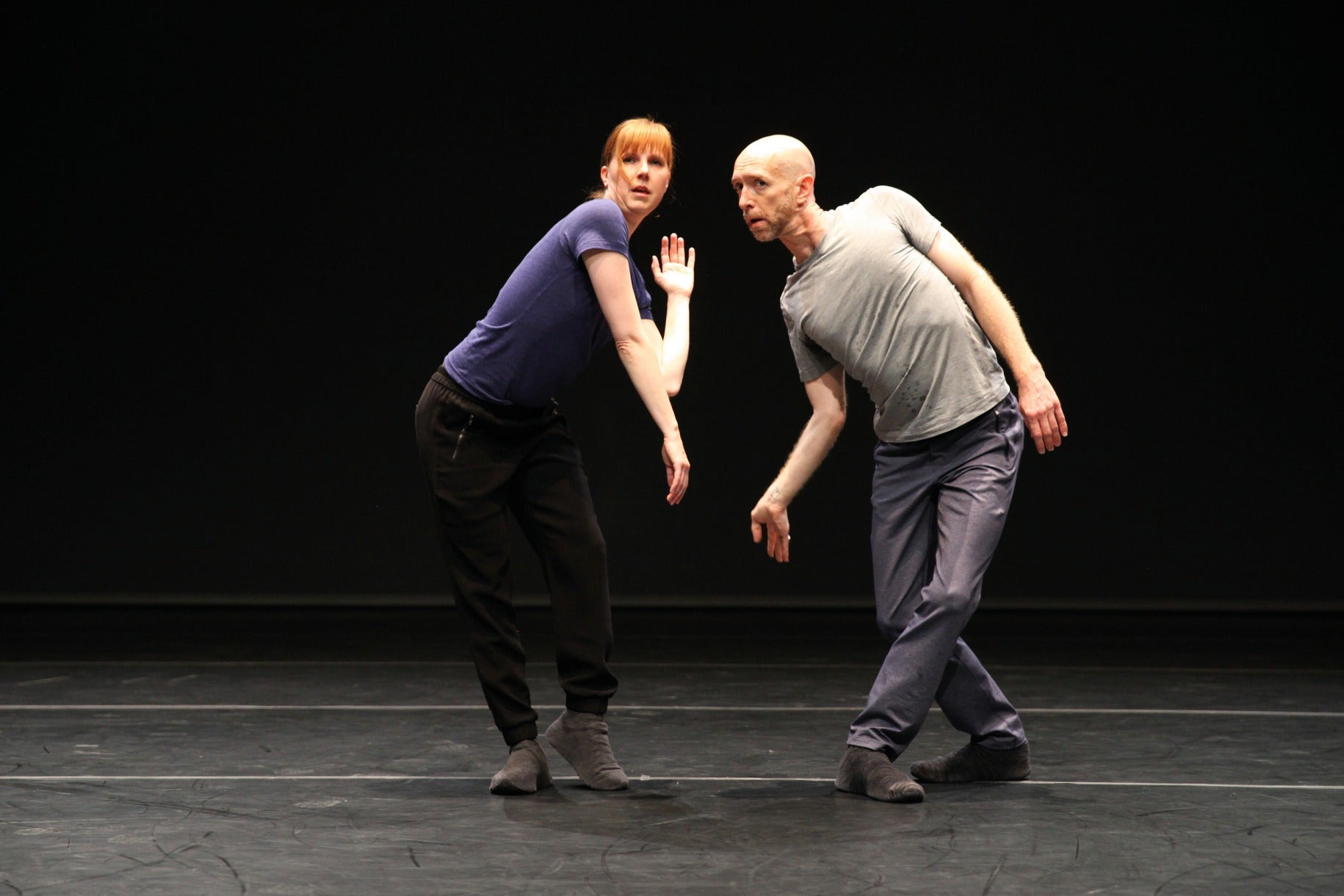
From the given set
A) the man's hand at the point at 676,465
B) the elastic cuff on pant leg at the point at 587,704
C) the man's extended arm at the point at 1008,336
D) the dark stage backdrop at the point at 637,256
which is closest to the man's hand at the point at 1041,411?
the man's extended arm at the point at 1008,336

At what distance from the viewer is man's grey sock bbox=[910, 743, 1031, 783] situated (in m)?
2.62

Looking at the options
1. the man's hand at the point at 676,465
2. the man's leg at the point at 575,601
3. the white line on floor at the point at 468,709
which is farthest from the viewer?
the white line on floor at the point at 468,709

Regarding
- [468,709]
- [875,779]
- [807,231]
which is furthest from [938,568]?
[468,709]

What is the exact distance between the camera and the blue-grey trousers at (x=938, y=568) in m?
2.47

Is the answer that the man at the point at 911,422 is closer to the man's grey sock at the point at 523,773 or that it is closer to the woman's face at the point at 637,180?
the woman's face at the point at 637,180

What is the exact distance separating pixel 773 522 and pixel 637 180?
2.14 feet

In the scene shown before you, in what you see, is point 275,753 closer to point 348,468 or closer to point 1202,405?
point 348,468

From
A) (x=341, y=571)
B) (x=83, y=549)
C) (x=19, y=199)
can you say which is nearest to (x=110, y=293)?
(x=19, y=199)

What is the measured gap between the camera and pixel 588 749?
2.59m

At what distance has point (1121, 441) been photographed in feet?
17.6

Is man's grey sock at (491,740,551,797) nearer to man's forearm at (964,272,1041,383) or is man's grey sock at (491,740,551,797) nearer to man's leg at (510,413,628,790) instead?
man's leg at (510,413,628,790)

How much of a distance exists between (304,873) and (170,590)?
375cm

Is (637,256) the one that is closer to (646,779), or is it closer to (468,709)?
(468,709)

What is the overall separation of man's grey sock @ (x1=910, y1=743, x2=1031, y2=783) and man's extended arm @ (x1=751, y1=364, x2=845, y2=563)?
0.46 metres
